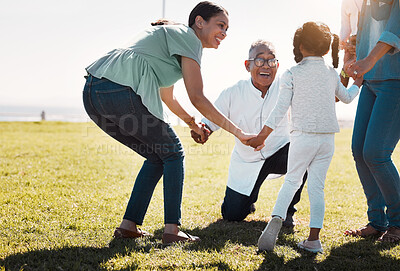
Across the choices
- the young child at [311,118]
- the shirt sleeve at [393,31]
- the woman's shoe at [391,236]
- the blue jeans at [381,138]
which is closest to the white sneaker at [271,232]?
the young child at [311,118]

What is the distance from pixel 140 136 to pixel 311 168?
4.95 ft

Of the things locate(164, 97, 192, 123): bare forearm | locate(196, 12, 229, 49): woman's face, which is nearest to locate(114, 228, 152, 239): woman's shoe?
locate(164, 97, 192, 123): bare forearm

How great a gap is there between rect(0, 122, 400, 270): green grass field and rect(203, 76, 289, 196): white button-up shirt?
0.50m

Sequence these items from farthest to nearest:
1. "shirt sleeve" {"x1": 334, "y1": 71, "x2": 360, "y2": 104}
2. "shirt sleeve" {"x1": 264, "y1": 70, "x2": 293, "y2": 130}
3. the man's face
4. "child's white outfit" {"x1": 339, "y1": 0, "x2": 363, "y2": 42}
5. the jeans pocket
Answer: the man's face, "child's white outfit" {"x1": 339, "y1": 0, "x2": 363, "y2": 42}, "shirt sleeve" {"x1": 334, "y1": 71, "x2": 360, "y2": 104}, "shirt sleeve" {"x1": 264, "y1": 70, "x2": 293, "y2": 130}, the jeans pocket

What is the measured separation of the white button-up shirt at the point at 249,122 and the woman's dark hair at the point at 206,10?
145 centimetres

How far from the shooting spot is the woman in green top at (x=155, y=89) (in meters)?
3.42

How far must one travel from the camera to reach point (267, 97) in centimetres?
493

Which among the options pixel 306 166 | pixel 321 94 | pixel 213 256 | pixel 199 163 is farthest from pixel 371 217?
pixel 199 163

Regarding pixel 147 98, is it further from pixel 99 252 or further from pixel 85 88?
pixel 99 252

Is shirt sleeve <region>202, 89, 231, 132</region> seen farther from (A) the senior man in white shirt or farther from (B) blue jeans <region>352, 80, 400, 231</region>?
(B) blue jeans <region>352, 80, 400, 231</region>

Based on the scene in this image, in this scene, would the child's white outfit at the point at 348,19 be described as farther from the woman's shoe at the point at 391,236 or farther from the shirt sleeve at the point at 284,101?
the woman's shoe at the point at 391,236

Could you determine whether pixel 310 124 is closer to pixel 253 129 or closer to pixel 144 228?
pixel 253 129

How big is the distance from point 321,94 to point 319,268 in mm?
1442

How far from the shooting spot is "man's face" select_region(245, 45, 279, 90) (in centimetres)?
469
